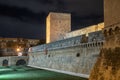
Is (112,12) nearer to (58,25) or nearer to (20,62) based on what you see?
(58,25)

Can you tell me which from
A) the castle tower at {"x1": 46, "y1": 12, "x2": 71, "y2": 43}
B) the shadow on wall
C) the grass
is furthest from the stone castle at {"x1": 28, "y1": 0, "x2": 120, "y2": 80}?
the shadow on wall

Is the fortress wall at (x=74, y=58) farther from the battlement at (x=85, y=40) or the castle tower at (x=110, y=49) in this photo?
the castle tower at (x=110, y=49)

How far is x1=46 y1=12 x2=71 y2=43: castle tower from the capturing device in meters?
46.6

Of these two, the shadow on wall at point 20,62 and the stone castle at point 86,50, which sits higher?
the stone castle at point 86,50

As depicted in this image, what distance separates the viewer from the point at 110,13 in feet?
35.1

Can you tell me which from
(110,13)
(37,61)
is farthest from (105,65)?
(37,61)

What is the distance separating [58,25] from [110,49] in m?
36.6

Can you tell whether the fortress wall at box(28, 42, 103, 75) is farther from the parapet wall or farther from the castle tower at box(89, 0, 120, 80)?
the castle tower at box(89, 0, 120, 80)

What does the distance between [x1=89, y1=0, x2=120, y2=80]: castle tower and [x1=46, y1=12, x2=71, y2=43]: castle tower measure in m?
35.6

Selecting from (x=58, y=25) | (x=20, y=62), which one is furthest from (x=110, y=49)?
(x=20, y=62)

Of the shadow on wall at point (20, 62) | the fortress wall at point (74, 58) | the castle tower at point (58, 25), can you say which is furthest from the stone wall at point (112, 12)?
the shadow on wall at point (20, 62)

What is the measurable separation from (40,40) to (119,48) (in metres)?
77.4

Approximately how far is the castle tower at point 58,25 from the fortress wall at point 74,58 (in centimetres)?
775

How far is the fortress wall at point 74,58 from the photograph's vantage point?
21625 millimetres
